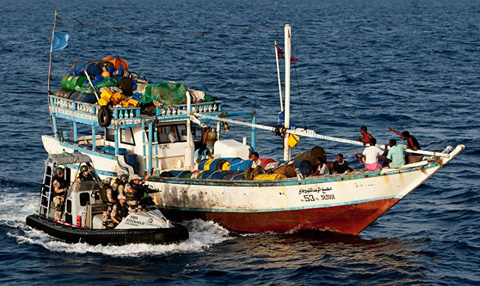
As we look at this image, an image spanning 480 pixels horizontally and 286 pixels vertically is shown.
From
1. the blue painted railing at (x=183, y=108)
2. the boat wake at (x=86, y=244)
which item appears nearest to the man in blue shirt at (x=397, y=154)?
the boat wake at (x=86, y=244)

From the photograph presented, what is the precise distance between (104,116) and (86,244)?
18.4 ft

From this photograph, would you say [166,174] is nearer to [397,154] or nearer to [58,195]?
[58,195]

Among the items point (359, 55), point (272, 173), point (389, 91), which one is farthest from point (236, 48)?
point (272, 173)

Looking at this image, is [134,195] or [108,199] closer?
[134,195]

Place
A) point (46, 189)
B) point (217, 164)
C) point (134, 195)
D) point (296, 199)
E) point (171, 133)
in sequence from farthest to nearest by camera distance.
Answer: point (171, 133) → point (217, 164) → point (46, 189) → point (296, 199) → point (134, 195)

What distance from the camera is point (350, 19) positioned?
5738 inches

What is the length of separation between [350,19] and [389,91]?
84.2 m

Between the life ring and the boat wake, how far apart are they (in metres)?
4.59

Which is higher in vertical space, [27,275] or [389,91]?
[389,91]

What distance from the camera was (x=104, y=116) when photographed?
32.5m

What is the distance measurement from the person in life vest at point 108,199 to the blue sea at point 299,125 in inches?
33.5

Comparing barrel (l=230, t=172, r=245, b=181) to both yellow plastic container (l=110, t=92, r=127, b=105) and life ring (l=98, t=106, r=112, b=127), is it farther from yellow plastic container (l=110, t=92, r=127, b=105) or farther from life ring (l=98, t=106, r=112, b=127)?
yellow plastic container (l=110, t=92, r=127, b=105)

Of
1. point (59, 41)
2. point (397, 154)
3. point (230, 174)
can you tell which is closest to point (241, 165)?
point (230, 174)

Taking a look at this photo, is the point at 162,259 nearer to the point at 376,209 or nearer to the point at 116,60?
the point at 376,209
